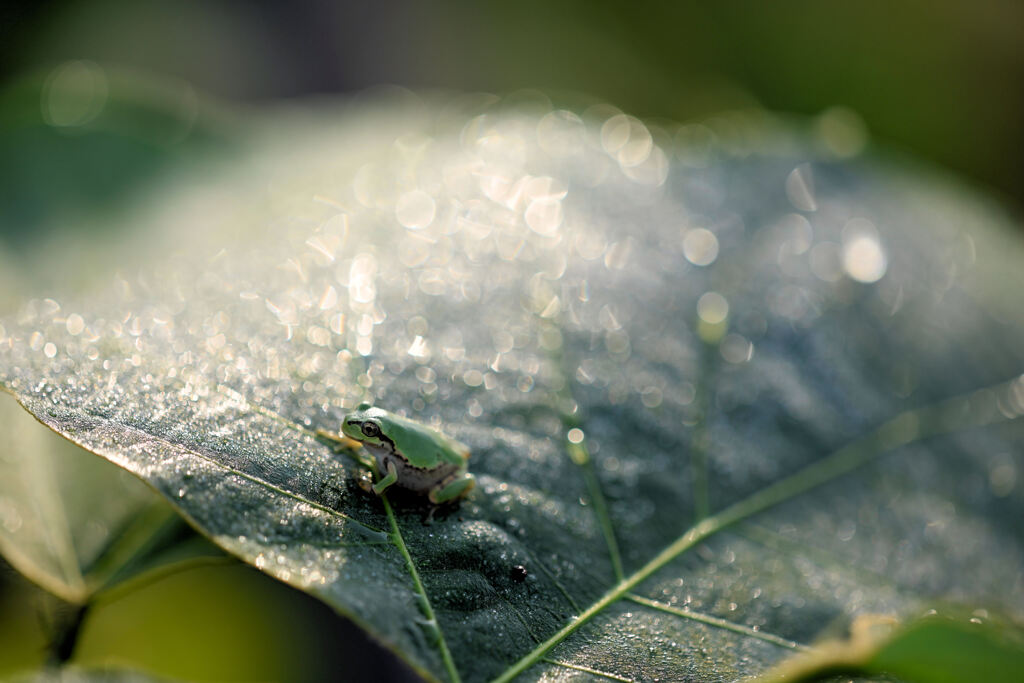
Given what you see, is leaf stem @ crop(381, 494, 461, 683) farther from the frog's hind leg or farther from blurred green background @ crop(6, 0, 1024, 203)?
blurred green background @ crop(6, 0, 1024, 203)

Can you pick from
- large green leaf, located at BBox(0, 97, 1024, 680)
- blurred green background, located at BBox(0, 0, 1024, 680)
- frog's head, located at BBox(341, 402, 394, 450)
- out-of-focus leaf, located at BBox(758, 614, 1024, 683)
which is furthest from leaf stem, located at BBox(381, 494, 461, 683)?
blurred green background, located at BBox(0, 0, 1024, 680)

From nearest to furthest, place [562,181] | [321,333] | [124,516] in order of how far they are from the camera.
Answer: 1. [321,333]
2. [124,516]
3. [562,181]

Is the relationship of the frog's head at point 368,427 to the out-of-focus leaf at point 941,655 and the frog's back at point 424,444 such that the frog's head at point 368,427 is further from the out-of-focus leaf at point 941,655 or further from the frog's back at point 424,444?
the out-of-focus leaf at point 941,655

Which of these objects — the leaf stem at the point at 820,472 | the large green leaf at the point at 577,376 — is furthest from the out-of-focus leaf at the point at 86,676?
the leaf stem at the point at 820,472

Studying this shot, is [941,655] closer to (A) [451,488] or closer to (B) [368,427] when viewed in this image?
(A) [451,488]

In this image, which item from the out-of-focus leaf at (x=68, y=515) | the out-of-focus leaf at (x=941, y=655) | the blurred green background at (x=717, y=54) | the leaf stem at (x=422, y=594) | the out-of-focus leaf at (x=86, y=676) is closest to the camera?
the out-of-focus leaf at (x=941, y=655)

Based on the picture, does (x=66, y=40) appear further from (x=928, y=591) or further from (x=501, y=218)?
(x=928, y=591)

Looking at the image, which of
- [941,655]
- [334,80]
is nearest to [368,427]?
[941,655]

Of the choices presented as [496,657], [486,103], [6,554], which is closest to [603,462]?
[496,657]
